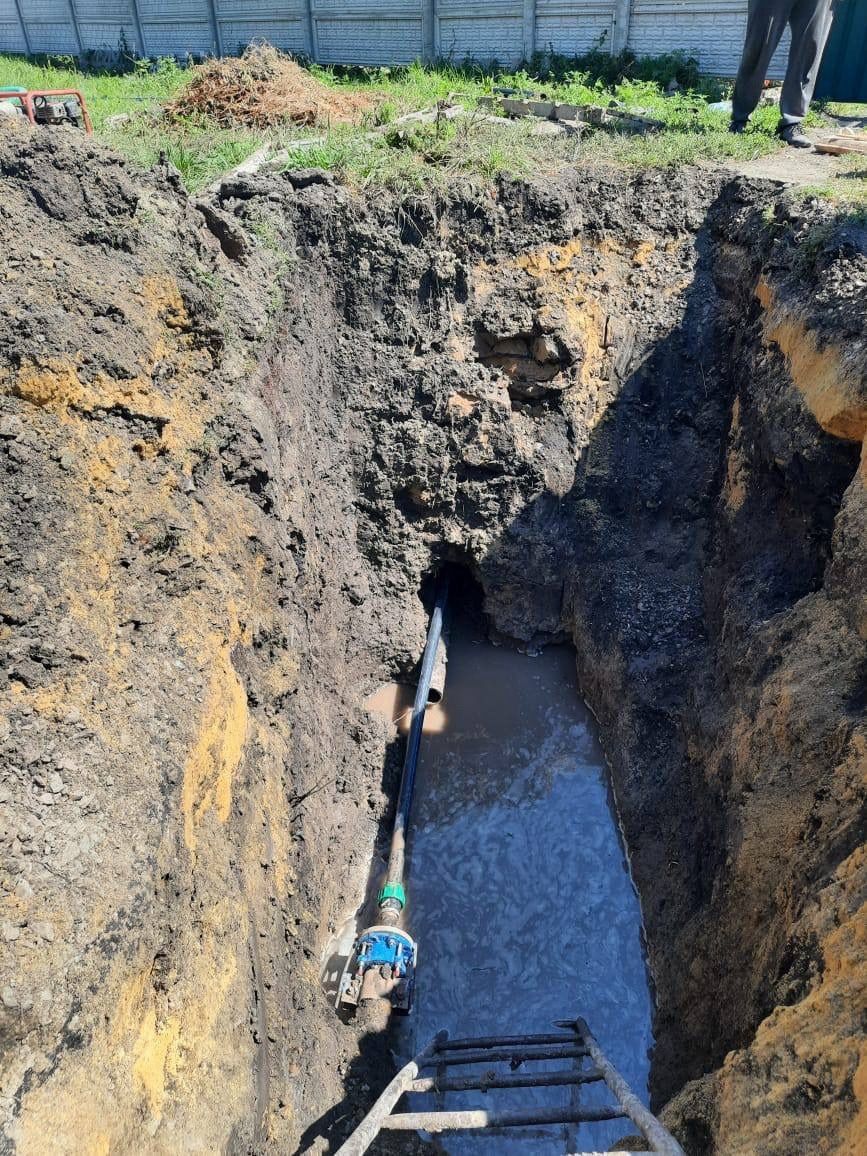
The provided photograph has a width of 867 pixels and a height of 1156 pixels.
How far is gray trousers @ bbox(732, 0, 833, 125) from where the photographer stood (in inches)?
281

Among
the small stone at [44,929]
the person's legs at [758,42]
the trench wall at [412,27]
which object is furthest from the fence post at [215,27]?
the small stone at [44,929]

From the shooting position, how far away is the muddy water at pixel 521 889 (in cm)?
481

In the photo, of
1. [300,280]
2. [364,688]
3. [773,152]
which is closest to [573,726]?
[364,688]

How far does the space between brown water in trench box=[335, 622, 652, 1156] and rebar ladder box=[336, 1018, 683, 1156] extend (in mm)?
271

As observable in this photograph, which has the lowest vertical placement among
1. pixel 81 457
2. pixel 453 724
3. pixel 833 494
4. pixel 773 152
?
pixel 453 724

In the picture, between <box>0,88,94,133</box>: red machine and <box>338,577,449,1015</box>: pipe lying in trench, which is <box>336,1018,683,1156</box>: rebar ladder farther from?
<box>0,88,94,133</box>: red machine

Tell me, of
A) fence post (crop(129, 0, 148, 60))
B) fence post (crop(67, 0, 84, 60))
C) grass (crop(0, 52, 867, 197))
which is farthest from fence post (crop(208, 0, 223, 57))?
fence post (crop(67, 0, 84, 60))

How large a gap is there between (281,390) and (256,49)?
7058mm

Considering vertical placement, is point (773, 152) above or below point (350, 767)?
above

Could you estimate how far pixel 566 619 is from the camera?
723 cm

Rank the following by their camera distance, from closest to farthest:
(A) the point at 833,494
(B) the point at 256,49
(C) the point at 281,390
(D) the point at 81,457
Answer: (D) the point at 81,457
(A) the point at 833,494
(C) the point at 281,390
(B) the point at 256,49

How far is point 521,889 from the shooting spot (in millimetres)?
5504

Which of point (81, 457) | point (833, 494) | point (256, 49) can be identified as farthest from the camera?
point (256, 49)

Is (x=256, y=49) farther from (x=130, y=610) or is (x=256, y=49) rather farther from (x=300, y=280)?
(x=130, y=610)
